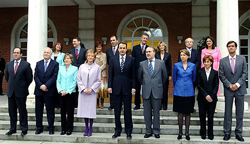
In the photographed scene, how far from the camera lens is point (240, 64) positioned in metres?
4.88

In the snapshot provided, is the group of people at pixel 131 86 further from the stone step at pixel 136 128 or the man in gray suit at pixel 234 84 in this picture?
the stone step at pixel 136 128

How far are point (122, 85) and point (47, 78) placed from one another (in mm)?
1710

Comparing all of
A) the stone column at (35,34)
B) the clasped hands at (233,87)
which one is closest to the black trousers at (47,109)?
the stone column at (35,34)

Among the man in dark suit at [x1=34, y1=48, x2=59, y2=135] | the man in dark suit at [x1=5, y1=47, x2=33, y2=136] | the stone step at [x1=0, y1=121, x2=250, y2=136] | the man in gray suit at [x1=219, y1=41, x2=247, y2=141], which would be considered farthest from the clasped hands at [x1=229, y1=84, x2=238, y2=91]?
the man in dark suit at [x1=5, y1=47, x2=33, y2=136]

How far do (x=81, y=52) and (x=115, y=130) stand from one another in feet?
7.53

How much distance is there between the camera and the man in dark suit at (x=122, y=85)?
4.93 meters

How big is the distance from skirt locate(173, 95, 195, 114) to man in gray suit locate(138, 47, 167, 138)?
0.37 meters

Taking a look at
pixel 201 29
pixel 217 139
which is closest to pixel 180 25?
pixel 201 29

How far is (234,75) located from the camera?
4.88 m

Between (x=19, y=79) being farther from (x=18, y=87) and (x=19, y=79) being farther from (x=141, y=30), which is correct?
(x=141, y=30)

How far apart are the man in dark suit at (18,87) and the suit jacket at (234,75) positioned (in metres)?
4.20

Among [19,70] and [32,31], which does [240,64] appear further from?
[32,31]

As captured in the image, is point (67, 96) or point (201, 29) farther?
point (201, 29)

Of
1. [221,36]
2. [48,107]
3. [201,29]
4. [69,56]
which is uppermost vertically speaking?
[201,29]
